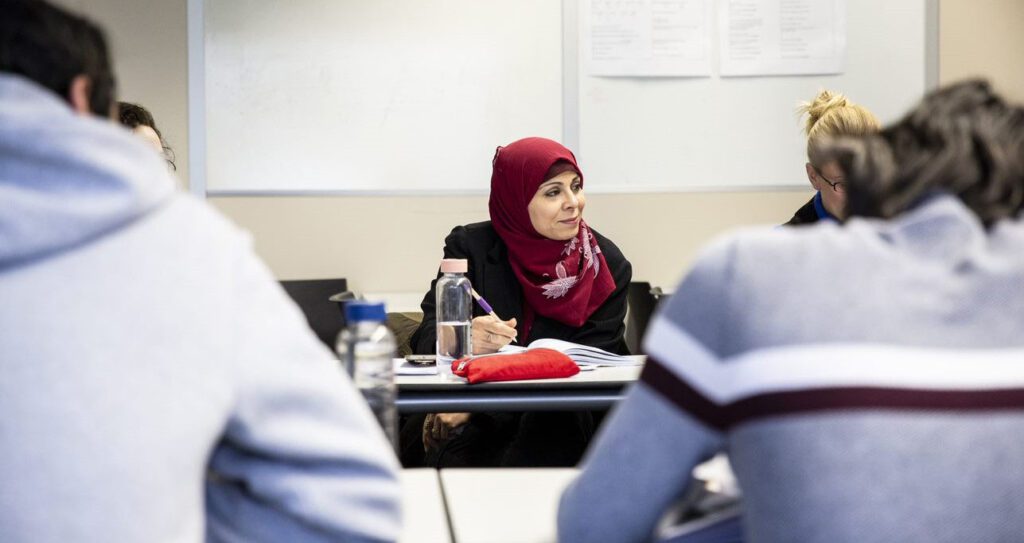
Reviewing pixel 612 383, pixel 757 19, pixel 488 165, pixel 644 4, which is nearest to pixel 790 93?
pixel 757 19

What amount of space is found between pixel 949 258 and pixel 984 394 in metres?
0.12

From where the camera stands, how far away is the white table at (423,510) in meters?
1.15

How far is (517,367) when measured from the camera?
204 centimetres

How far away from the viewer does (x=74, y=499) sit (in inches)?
33.3

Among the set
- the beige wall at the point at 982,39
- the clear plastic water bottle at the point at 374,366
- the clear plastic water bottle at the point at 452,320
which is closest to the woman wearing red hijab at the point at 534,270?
the clear plastic water bottle at the point at 452,320

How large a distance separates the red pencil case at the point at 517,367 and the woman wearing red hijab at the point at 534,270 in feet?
1.97

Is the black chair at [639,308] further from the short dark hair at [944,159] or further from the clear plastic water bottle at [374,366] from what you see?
the short dark hair at [944,159]

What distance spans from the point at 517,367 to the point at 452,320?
481 mm

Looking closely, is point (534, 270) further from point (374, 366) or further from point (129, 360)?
point (129, 360)

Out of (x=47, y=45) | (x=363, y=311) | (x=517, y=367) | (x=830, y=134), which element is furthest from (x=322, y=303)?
(x=47, y=45)

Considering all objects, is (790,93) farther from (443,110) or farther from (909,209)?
(909,209)

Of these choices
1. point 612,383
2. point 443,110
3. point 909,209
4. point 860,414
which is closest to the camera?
point 860,414

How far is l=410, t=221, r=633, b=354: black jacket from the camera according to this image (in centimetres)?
284

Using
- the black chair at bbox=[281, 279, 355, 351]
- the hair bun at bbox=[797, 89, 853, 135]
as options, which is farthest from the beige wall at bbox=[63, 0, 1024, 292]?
the hair bun at bbox=[797, 89, 853, 135]
